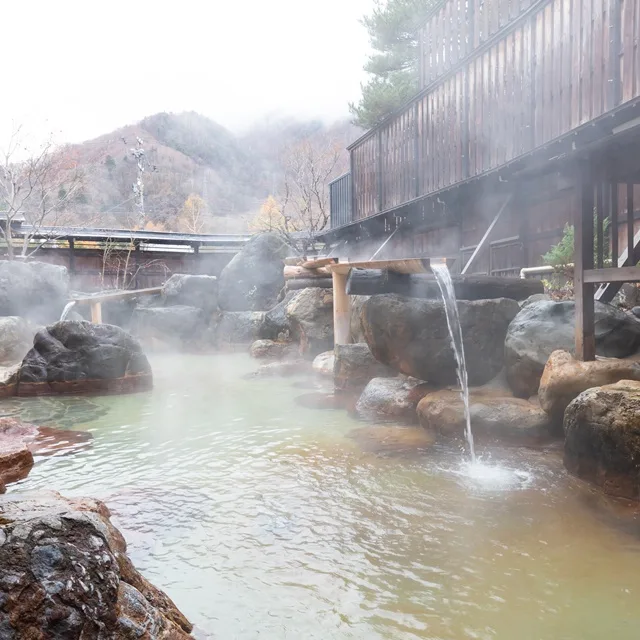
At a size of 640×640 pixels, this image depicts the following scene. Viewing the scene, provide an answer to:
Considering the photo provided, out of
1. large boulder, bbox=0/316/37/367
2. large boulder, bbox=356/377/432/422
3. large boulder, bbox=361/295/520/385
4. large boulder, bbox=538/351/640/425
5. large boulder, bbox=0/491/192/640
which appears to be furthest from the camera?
large boulder, bbox=0/316/37/367

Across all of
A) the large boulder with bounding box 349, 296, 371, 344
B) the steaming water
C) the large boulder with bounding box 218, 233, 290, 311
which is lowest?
the steaming water

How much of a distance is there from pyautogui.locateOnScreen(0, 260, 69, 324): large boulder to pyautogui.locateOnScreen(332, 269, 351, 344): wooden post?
30.3ft

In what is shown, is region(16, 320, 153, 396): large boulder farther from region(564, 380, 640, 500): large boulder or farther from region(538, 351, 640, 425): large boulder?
region(564, 380, 640, 500): large boulder

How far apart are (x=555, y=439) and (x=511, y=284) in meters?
2.67

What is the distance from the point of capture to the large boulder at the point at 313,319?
12.7 metres

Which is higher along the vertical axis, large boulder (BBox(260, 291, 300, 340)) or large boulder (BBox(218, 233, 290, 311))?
large boulder (BBox(218, 233, 290, 311))

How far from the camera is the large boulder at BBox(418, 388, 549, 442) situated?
5.31 meters

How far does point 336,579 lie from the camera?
298 centimetres

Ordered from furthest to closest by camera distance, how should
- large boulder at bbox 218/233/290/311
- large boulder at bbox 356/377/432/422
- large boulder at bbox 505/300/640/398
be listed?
1. large boulder at bbox 218/233/290/311
2. large boulder at bbox 356/377/432/422
3. large boulder at bbox 505/300/640/398

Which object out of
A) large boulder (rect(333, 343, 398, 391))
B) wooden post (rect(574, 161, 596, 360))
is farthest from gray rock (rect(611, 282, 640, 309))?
large boulder (rect(333, 343, 398, 391))

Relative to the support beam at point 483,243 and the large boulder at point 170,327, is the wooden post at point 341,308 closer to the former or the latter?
the support beam at point 483,243

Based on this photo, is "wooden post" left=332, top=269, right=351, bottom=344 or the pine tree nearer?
"wooden post" left=332, top=269, right=351, bottom=344

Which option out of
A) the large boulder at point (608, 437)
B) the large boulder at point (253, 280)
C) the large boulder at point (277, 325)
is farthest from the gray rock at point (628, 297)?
the large boulder at point (253, 280)

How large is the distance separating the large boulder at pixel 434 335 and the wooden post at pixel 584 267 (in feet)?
5.48
